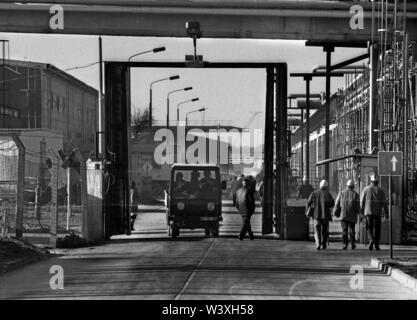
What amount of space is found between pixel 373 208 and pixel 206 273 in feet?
23.1

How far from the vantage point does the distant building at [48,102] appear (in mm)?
50000

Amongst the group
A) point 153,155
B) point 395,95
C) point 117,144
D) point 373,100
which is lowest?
point 153,155

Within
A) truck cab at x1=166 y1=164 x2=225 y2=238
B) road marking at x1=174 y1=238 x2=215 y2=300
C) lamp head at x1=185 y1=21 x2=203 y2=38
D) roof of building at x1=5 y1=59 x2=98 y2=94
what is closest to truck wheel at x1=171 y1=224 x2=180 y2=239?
truck cab at x1=166 y1=164 x2=225 y2=238

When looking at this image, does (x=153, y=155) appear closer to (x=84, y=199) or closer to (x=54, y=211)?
(x=84, y=199)

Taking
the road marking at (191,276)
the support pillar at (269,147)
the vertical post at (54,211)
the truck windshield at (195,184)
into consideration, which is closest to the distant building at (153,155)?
the truck windshield at (195,184)

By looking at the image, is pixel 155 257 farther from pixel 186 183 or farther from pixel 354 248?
pixel 186 183

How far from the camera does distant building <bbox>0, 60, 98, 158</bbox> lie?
50.0 metres

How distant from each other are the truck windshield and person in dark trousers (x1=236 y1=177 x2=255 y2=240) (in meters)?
1.86

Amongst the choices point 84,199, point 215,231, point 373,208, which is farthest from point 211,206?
point 373,208

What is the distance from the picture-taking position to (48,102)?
50594 millimetres

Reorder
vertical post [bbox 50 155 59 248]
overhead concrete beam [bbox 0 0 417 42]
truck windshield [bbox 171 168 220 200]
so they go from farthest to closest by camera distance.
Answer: overhead concrete beam [bbox 0 0 417 42] < truck windshield [bbox 171 168 220 200] < vertical post [bbox 50 155 59 248]

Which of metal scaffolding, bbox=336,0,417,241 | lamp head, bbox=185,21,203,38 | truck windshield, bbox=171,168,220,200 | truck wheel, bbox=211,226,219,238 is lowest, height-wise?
truck wheel, bbox=211,226,219,238

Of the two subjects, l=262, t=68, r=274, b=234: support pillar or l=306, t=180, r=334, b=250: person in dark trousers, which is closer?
l=306, t=180, r=334, b=250: person in dark trousers

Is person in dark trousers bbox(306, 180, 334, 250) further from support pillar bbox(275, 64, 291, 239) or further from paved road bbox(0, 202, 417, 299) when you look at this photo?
support pillar bbox(275, 64, 291, 239)
